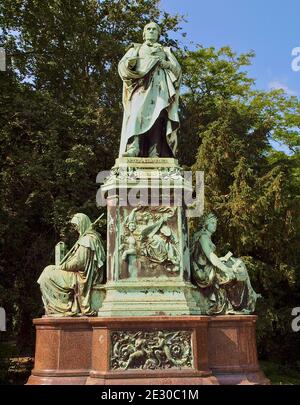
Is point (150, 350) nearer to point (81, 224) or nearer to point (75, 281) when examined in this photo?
point (75, 281)

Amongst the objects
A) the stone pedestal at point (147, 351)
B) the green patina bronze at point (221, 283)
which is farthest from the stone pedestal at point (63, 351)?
the green patina bronze at point (221, 283)

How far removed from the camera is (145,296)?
8.16 m

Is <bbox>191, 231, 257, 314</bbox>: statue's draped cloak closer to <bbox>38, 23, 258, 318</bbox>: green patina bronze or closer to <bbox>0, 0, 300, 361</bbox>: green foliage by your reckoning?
<bbox>38, 23, 258, 318</bbox>: green patina bronze

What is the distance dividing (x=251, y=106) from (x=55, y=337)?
19.3 m

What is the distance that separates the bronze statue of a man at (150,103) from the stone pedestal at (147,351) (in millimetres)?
3012

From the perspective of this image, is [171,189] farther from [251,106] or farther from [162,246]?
[251,106]

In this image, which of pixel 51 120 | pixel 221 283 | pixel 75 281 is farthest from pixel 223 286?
pixel 51 120

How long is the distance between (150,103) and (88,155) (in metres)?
8.89

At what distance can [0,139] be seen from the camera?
61.8 feet

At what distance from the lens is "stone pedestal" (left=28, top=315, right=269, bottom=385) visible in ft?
25.0

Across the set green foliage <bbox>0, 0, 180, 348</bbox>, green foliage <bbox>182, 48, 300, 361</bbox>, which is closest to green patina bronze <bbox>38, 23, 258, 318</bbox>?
green foliage <bbox>0, 0, 180, 348</bbox>

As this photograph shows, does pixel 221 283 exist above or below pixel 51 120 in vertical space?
below

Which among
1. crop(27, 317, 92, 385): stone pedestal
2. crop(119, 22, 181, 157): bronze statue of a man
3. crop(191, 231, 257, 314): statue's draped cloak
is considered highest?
crop(119, 22, 181, 157): bronze statue of a man
